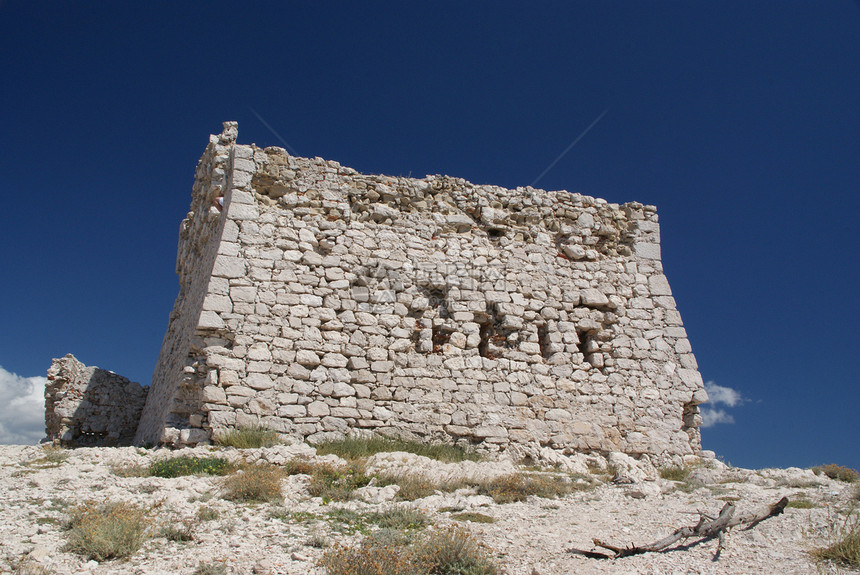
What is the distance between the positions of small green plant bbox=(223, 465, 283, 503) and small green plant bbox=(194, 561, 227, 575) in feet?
4.84

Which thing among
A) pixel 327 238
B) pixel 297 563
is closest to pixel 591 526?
pixel 297 563

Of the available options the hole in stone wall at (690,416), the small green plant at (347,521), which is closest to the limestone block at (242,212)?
the small green plant at (347,521)

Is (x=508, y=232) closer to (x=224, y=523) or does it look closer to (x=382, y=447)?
(x=382, y=447)

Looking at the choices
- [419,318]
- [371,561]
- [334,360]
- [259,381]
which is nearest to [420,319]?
[419,318]

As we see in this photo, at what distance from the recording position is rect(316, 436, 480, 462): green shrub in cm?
732

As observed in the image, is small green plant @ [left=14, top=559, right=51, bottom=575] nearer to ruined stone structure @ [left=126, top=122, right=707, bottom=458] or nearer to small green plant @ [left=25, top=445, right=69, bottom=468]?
small green plant @ [left=25, top=445, right=69, bottom=468]

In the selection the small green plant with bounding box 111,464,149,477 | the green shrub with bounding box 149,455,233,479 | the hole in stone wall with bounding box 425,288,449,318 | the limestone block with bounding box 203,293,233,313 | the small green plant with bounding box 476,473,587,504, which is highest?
the hole in stone wall with bounding box 425,288,449,318

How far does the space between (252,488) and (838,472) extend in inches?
291

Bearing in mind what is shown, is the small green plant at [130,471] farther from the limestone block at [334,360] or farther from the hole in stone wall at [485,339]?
the hole in stone wall at [485,339]

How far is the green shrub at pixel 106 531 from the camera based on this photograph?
151 inches

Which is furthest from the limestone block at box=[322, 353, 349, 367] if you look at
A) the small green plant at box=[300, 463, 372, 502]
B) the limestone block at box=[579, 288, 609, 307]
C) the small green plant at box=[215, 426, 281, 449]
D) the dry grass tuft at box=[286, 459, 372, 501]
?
the limestone block at box=[579, 288, 609, 307]

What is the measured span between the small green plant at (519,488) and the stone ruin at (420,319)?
177cm

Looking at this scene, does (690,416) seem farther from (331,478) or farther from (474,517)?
(331,478)

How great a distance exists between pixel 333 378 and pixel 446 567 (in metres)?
4.52
